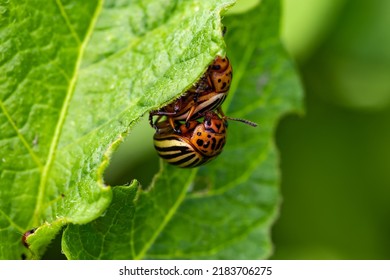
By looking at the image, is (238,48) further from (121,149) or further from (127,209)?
(121,149)

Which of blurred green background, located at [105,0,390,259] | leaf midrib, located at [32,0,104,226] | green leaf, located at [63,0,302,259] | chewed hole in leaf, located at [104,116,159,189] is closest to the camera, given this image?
leaf midrib, located at [32,0,104,226]

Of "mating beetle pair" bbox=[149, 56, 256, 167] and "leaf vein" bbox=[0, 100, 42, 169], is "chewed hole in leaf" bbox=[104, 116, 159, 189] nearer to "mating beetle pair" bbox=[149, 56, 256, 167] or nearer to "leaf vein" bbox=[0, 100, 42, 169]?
"mating beetle pair" bbox=[149, 56, 256, 167]

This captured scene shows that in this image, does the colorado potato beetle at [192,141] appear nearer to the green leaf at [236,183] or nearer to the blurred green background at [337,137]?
the green leaf at [236,183]

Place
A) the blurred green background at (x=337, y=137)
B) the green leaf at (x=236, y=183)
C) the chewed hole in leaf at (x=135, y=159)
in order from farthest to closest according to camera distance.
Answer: the blurred green background at (x=337, y=137), the chewed hole in leaf at (x=135, y=159), the green leaf at (x=236, y=183)

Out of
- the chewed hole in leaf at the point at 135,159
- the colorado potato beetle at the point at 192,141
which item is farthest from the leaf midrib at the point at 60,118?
the chewed hole in leaf at the point at 135,159

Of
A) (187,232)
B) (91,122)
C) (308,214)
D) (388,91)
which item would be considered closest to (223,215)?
(187,232)

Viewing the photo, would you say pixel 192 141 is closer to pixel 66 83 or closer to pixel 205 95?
pixel 205 95

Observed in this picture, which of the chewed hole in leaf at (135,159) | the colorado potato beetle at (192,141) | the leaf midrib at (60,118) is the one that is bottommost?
the chewed hole in leaf at (135,159)

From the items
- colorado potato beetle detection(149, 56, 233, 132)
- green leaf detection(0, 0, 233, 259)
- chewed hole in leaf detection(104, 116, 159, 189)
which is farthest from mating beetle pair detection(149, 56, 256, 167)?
chewed hole in leaf detection(104, 116, 159, 189)
